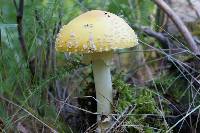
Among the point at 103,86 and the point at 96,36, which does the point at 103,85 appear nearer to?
the point at 103,86

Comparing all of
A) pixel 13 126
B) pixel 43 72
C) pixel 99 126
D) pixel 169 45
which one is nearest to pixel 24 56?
pixel 43 72

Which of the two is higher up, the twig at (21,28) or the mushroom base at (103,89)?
the twig at (21,28)

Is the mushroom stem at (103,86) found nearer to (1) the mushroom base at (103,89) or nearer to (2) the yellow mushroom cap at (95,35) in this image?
(1) the mushroom base at (103,89)

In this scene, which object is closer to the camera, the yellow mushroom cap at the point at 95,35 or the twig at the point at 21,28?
the yellow mushroom cap at the point at 95,35

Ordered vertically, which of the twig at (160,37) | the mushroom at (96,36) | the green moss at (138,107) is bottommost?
the green moss at (138,107)

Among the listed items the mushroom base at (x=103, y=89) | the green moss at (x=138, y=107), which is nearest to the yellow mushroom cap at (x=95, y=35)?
the mushroom base at (x=103, y=89)

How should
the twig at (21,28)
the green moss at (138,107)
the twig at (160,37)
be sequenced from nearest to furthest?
the green moss at (138,107) → the twig at (21,28) → the twig at (160,37)

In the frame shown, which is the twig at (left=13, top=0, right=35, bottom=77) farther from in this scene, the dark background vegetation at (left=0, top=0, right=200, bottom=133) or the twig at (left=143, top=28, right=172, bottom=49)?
the twig at (left=143, top=28, right=172, bottom=49)

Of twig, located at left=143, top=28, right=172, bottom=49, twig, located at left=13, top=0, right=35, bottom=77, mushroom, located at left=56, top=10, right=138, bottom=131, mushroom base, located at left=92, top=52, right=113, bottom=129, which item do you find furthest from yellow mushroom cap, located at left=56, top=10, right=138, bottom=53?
twig, located at left=143, top=28, right=172, bottom=49
